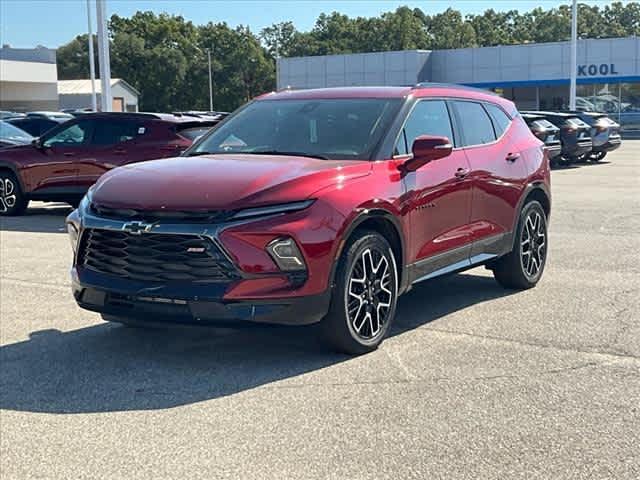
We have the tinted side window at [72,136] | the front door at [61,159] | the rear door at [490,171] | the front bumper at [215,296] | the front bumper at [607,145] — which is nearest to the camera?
the front bumper at [215,296]

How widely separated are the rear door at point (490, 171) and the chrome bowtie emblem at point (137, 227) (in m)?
2.91

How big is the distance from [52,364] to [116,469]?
1937mm

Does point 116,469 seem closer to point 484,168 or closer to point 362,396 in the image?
point 362,396

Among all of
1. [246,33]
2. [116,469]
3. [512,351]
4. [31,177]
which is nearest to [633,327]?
[512,351]

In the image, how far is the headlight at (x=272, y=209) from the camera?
5340mm

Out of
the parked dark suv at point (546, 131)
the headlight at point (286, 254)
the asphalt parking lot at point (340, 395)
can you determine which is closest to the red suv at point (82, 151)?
the asphalt parking lot at point (340, 395)

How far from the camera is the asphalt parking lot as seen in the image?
4.22 metres

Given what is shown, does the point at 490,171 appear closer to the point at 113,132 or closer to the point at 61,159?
the point at 113,132

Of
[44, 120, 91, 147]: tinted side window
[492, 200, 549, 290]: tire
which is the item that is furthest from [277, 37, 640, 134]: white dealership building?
[492, 200, 549, 290]: tire

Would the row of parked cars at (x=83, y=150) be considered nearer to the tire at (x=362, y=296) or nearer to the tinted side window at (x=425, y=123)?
the tinted side window at (x=425, y=123)

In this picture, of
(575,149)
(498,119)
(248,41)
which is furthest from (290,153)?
(248,41)

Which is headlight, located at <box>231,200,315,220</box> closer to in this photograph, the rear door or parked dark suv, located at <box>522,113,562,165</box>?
the rear door

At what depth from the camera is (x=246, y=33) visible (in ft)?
364

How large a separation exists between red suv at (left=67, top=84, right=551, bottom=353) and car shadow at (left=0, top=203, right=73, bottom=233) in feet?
23.2
